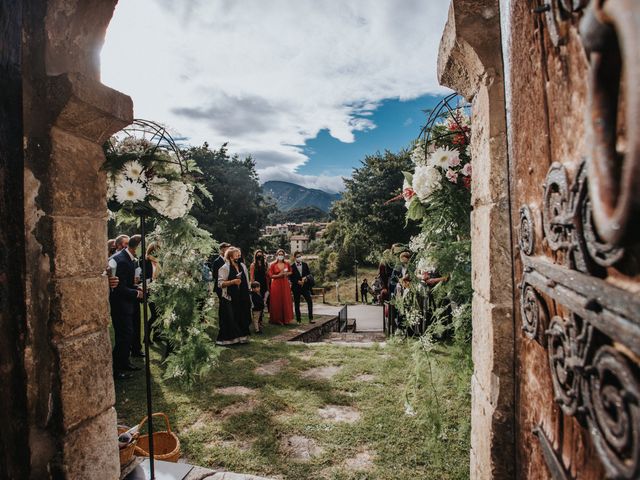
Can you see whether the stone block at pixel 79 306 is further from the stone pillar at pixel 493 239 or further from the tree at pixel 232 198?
the tree at pixel 232 198

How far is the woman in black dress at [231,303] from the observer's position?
665 cm

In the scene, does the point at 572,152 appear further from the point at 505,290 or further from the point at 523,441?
the point at 523,441

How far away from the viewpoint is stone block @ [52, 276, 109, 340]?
1862 mm

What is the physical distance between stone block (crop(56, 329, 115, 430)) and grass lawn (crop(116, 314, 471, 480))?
146 centimetres

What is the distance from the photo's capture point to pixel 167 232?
3.59 meters

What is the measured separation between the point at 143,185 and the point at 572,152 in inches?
111

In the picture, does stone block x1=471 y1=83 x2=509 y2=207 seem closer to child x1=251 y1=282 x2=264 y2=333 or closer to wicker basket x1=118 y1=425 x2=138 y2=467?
wicker basket x1=118 y1=425 x2=138 y2=467

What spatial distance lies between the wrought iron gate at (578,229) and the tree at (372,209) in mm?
21420

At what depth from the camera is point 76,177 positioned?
2010mm

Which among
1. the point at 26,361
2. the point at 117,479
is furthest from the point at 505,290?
the point at 117,479

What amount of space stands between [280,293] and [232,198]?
14673mm

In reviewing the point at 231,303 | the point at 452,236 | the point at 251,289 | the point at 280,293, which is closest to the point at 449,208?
the point at 452,236

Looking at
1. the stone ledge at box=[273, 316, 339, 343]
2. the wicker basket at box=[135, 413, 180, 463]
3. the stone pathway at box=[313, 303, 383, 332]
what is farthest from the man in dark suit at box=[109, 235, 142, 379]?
the stone pathway at box=[313, 303, 383, 332]

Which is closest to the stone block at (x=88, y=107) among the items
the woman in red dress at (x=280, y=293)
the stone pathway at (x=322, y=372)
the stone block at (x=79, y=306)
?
the stone block at (x=79, y=306)
